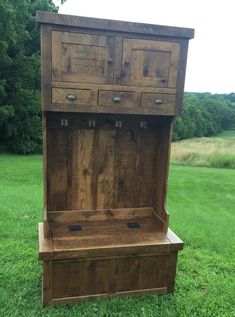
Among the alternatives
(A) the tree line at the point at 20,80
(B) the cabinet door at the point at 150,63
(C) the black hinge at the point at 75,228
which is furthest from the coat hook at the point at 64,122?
(A) the tree line at the point at 20,80

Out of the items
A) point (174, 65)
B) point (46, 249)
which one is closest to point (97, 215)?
point (46, 249)

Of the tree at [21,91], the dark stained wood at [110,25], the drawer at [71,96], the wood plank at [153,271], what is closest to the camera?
the dark stained wood at [110,25]

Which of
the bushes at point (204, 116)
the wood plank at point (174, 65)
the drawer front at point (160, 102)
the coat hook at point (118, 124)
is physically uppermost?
the wood plank at point (174, 65)

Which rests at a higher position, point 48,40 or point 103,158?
point 48,40

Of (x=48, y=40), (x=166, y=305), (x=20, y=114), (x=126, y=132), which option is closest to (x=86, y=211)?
(x=126, y=132)

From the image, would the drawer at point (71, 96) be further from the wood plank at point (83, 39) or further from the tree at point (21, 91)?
the tree at point (21, 91)

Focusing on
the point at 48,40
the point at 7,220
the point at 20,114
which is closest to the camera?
the point at 48,40

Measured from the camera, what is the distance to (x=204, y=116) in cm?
2838

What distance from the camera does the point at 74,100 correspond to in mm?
1995

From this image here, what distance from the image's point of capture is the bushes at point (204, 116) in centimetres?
2498

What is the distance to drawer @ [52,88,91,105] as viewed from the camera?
1.96m

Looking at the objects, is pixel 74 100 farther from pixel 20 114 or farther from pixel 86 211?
pixel 20 114

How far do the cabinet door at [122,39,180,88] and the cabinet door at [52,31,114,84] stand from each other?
12 centimetres

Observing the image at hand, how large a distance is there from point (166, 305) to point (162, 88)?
5.04ft
